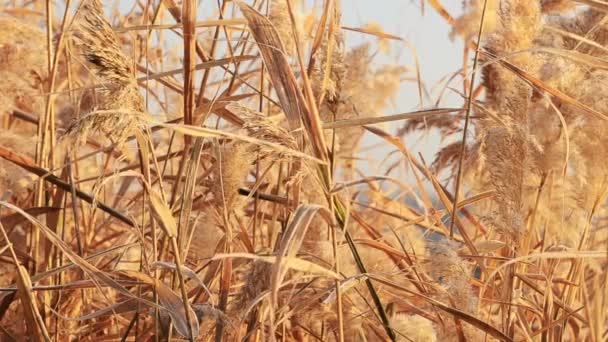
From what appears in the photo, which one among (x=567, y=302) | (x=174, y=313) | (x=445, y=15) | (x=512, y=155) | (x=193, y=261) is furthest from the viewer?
(x=445, y=15)

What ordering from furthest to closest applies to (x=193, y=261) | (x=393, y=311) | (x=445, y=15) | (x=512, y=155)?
(x=445, y=15)
(x=193, y=261)
(x=393, y=311)
(x=512, y=155)

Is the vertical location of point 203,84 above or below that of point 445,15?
below

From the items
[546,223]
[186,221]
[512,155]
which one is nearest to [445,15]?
[546,223]

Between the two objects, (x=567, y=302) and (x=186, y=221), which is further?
(x=567, y=302)

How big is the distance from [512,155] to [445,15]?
0.69 m

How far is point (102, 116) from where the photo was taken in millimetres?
717

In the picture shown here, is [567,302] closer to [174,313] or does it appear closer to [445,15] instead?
[174,313]

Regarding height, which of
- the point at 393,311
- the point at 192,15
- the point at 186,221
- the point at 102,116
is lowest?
the point at 393,311

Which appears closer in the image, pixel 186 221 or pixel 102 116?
pixel 102 116

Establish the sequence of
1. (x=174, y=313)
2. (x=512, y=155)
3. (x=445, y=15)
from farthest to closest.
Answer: (x=445, y=15) → (x=512, y=155) → (x=174, y=313)

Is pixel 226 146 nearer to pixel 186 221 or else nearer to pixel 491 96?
pixel 186 221

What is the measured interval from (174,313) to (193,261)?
587mm

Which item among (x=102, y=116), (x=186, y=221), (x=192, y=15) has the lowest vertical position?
(x=186, y=221)

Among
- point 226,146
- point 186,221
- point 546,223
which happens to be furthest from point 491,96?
point 186,221
